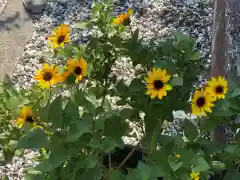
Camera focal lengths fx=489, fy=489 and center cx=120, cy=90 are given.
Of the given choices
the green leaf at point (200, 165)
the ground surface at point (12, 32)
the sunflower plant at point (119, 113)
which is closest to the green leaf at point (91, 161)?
the sunflower plant at point (119, 113)

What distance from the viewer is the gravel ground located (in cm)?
334

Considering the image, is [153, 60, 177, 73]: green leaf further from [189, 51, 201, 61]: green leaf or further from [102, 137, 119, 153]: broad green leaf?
[102, 137, 119, 153]: broad green leaf

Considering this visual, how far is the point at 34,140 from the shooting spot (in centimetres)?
152

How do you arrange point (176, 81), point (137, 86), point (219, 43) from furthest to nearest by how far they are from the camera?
point (219, 43) → point (137, 86) → point (176, 81)

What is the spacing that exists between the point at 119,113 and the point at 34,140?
1.25ft

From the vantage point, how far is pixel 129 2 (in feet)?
12.3

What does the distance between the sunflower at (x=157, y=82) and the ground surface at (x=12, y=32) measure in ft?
6.24

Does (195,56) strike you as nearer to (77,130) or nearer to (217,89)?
(217,89)

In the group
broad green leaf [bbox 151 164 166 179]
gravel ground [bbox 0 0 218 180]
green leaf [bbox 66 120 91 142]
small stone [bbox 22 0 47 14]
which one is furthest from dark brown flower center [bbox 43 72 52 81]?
small stone [bbox 22 0 47 14]

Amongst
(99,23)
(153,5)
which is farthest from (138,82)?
(153,5)

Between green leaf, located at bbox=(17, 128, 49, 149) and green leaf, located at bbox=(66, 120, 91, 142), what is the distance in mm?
89

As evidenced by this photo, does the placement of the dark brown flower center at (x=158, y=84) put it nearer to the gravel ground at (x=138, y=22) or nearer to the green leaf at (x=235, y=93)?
the green leaf at (x=235, y=93)

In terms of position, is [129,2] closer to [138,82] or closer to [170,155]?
[138,82]

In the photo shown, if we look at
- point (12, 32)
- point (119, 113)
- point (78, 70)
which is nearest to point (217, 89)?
point (119, 113)
